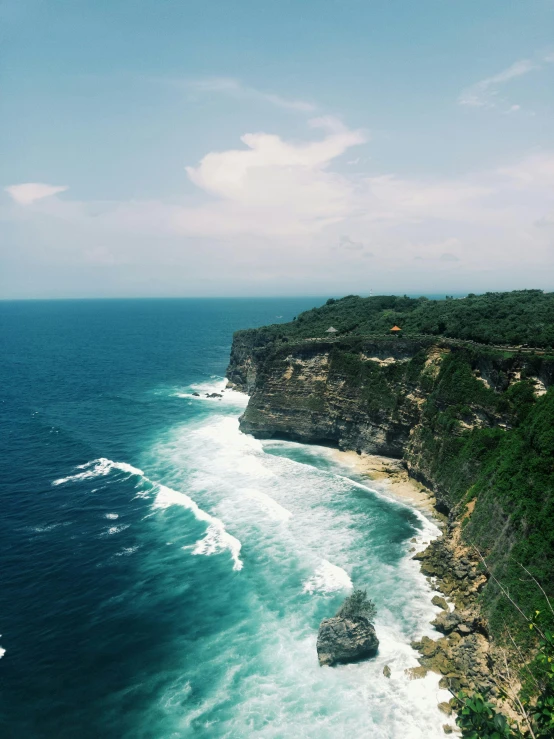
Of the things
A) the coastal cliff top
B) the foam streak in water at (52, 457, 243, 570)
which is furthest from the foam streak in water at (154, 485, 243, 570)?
the coastal cliff top

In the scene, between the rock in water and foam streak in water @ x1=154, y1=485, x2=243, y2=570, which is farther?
foam streak in water @ x1=154, y1=485, x2=243, y2=570

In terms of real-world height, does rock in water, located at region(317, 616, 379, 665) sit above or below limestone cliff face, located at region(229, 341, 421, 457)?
below

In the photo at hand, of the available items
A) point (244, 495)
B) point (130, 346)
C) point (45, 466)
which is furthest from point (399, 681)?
point (130, 346)

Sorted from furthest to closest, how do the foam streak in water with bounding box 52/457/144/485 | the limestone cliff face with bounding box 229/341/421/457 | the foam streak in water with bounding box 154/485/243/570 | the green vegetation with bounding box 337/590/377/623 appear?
the limestone cliff face with bounding box 229/341/421/457, the foam streak in water with bounding box 52/457/144/485, the foam streak in water with bounding box 154/485/243/570, the green vegetation with bounding box 337/590/377/623

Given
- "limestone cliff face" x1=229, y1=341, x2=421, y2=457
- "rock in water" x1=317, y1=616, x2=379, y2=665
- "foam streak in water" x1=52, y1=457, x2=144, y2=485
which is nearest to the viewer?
"rock in water" x1=317, y1=616, x2=379, y2=665

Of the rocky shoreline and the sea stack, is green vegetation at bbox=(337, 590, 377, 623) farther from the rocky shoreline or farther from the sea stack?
the rocky shoreline

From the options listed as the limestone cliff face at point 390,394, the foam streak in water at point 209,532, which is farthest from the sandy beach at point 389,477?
the foam streak in water at point 209,532

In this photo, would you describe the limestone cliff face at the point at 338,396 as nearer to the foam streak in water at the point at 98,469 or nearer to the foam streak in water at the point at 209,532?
the foam streak in water at the point at 98,469
